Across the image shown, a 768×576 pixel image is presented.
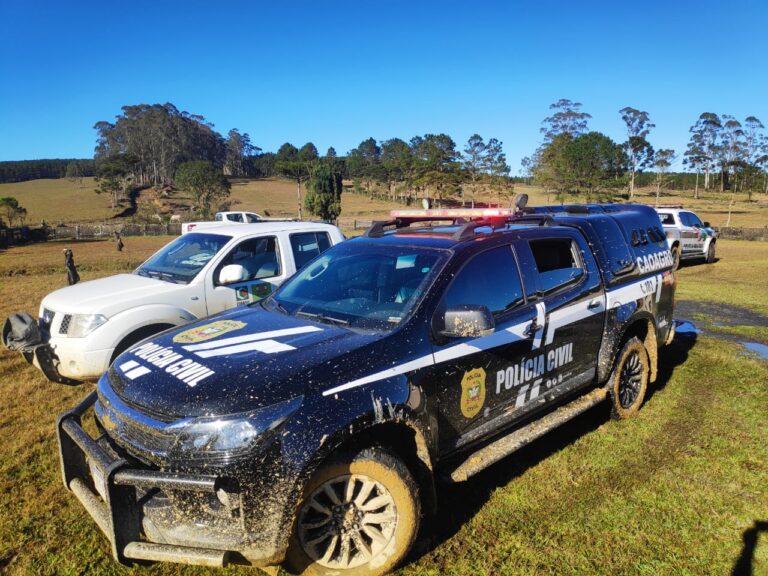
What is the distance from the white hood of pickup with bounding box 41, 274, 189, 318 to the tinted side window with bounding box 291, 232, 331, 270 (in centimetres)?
150

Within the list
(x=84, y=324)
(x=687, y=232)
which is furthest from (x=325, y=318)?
(x=687, y=232)

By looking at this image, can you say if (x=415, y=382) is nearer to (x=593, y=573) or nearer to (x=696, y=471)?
(x=593, y=573)

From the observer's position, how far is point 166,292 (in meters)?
5.24

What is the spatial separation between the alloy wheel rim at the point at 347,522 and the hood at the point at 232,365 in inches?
22.0

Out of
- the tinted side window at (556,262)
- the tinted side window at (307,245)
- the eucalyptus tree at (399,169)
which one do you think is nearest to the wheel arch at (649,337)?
the tinted side window at (556,262)

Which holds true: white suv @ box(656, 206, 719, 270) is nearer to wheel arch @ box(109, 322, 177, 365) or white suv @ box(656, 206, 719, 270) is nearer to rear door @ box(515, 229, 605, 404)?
rear door @ box(515, 229, 605, 404)

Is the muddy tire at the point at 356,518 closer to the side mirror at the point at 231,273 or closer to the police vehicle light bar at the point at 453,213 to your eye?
the police vehicle light bar at the point at 453,213

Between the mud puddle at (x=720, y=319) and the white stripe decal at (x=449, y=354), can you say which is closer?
the white stripe decal at (x=449, y=354)

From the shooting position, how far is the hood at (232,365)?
236 centimetres

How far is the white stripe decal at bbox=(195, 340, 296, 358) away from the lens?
2719 mm

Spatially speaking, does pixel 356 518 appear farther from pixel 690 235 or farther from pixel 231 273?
pixel 690 235

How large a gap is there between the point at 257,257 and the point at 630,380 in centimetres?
431

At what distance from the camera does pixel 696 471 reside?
150 inches

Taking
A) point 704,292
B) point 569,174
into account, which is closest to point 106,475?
point 704,292
